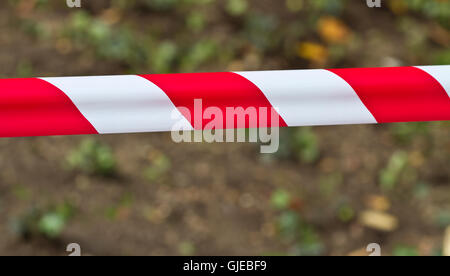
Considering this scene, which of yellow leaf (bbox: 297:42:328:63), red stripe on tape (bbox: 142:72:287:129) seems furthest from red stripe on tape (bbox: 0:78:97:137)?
yellow leaf (bbox: 297:42:328:63)

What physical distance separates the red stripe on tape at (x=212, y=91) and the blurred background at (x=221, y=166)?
83cm

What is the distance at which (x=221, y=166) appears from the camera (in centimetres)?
225

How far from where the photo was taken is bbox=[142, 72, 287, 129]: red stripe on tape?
1271 millimetres

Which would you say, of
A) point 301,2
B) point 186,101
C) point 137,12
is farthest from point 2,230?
point 301,2

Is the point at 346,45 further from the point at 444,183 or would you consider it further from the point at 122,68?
the point at 122,68

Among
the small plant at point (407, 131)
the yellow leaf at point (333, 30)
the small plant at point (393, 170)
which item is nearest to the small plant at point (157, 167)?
the small plant at point (393, 170)

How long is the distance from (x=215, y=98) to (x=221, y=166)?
0.99 meters

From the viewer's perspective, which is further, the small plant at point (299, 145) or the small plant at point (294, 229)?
the small plant at point (299, 145)

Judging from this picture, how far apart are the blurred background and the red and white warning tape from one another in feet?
2.59

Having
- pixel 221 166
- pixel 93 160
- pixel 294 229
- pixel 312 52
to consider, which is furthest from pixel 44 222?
pixel 312 52

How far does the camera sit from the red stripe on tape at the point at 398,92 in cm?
132

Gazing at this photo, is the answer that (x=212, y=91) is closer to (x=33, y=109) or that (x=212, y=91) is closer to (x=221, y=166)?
(x=33, y=109)

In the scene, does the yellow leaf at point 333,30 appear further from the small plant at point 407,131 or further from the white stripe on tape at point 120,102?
the white stripe on tape at point 120,102

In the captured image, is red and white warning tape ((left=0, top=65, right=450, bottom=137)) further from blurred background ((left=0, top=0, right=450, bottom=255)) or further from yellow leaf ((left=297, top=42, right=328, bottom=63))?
yellow leaf ((left=297, top=42, right=328, bottom=63))
